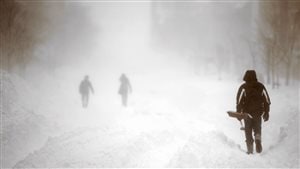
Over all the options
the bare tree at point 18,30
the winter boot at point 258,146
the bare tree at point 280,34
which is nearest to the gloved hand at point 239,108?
the winter boot at point 258,146

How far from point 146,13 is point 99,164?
11615cm

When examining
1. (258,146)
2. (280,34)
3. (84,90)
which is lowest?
(258,146)

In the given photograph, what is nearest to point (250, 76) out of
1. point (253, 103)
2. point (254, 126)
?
point (253, 103)

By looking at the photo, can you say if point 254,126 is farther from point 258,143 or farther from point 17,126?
point 17,126

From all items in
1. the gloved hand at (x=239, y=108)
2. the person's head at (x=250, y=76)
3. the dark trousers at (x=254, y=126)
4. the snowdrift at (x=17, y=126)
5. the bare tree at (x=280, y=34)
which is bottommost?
the snowdrift at (x=17, y=126)

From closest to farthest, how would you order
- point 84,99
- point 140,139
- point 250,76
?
point 250,76
point 140,139
point 84,99

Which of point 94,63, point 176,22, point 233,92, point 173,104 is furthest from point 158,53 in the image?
point 233,92

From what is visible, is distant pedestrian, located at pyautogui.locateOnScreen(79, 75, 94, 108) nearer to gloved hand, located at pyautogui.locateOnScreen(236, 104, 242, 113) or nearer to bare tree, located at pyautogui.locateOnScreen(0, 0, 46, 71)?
bare tree, located at pyautogui.locateOnScreen(0, 0, 46, 71)

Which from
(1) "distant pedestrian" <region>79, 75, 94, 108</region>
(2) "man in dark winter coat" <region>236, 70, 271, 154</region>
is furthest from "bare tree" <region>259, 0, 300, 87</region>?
(1) "distant pedestrian" <region>79, 75, 94, 108</region>

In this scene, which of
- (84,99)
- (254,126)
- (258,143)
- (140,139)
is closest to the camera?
(254,126)

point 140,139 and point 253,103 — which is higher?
point 253,103

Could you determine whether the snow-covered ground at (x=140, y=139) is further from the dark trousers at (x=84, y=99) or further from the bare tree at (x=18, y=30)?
the bare tree at (x=18, y=30)

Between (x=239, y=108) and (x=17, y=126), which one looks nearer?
(x=239, y=108)

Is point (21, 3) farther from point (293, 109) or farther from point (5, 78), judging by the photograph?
point (293, 109)
